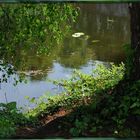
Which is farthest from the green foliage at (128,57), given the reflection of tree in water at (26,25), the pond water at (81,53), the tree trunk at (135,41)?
the pond water at (81,53)

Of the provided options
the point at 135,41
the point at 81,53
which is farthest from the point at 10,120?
the point at 81,53

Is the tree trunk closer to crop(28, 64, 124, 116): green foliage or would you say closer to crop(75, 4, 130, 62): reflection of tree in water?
crop(28, 64, 124, 116): green foliage

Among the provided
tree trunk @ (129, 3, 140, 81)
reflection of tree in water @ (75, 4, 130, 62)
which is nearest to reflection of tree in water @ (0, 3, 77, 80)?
tree trunk @ (129, 3, 140, 81)

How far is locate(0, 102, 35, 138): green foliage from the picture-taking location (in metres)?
4.01

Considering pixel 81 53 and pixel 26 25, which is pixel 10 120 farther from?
pixel 81 53

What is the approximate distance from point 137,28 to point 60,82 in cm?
358

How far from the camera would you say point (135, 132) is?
3990 mm

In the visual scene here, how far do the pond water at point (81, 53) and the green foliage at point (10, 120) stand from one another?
219 cm

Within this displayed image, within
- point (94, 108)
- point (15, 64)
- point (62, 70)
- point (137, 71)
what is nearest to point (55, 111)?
point (15, 64)

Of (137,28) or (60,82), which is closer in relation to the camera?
(137,28)

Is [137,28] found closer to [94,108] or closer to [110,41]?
[94,108]

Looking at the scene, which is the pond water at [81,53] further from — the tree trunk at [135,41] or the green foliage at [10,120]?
the tree trunk at [135,41]

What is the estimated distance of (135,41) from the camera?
4.29m

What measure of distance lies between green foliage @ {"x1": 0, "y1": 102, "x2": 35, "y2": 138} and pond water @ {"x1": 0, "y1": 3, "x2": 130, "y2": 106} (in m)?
2.19
